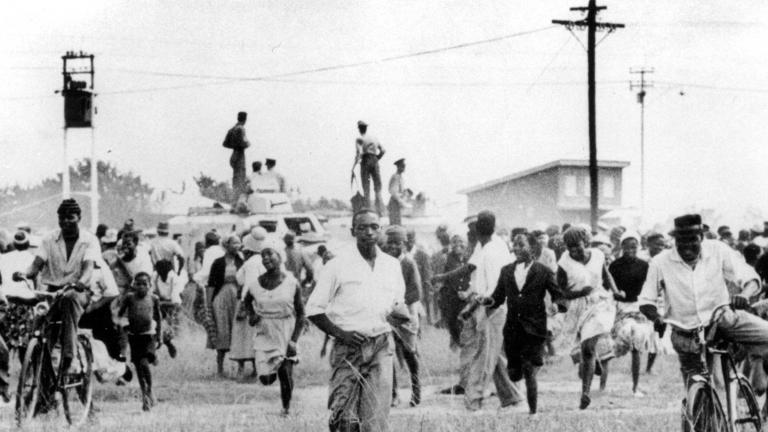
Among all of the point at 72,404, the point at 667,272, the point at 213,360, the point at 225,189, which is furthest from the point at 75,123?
the point at 667,272

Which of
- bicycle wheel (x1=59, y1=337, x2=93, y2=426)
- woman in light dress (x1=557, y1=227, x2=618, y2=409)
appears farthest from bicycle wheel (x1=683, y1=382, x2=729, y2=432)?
bicycle wheel (x1=59, y1=337, x2=93, y2=426)

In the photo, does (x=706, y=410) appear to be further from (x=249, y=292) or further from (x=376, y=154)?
(x=376, y=154)

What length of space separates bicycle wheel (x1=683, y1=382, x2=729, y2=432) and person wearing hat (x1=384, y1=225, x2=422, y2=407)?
4.47 m

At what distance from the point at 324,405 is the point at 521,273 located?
2640mm

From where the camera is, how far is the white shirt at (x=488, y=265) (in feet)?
36.0

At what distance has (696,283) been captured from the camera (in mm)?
7512

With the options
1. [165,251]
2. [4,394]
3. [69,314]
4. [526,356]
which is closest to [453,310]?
[526,356]

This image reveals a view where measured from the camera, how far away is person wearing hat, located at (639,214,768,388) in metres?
7.34

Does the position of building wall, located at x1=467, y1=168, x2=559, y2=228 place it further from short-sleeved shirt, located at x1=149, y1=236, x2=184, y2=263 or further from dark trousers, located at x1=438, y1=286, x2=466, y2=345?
dark trousers, located at x1=438, y1=286, x2=466, y2=345

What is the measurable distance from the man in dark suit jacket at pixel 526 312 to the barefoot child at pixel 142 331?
11.6 ft

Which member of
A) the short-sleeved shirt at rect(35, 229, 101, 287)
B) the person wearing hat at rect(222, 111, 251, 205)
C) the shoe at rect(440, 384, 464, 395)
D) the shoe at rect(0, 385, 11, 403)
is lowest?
the shoe at rect(440, 384, 464, 395)

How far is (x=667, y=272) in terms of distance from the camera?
7.68 m

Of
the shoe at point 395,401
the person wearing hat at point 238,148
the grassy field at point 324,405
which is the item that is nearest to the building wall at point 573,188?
the person wearing hat at point 238,148

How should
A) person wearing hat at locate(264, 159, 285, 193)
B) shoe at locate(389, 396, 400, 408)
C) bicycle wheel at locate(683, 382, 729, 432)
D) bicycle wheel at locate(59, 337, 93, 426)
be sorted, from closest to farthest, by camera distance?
bicycle wheel at locate(683, 382, 729, 432), bicycle wheel at locate(59, 337, 93, 426), shoe at locate(389, 396, 400, 408), person wearing hat at locate(264, 159, 285, 193)
